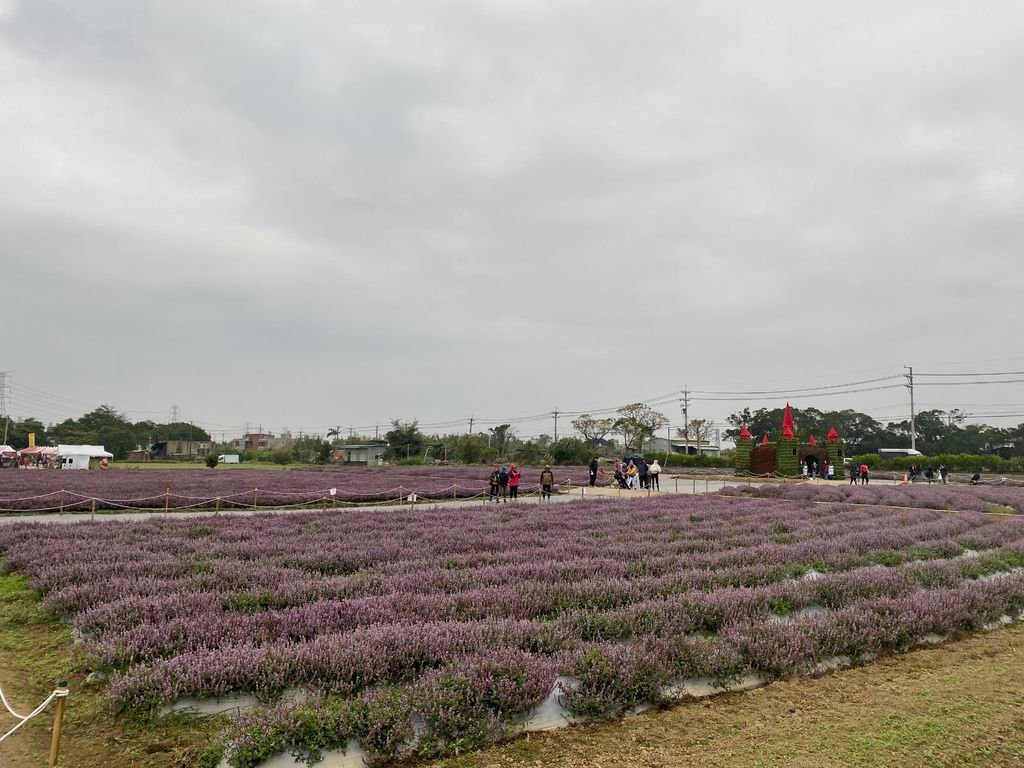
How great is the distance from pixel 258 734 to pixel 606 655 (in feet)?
8.34

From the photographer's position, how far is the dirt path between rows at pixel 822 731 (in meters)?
3.70

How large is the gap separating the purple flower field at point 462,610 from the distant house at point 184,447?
112776 millimetres

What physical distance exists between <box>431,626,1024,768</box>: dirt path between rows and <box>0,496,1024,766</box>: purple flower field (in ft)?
0.92

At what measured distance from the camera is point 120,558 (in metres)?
9.24

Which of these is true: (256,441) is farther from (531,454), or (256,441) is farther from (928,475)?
(928,475)

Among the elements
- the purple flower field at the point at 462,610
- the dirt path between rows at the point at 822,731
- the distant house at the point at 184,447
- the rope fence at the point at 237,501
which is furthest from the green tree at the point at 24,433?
the dirt path between rows at the point at 822,731

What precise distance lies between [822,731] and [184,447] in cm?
13579

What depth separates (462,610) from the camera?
6.56 meters

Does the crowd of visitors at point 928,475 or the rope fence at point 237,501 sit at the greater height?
the rope fence at point 237,501

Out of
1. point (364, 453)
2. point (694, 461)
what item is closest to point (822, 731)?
point (694, 461)

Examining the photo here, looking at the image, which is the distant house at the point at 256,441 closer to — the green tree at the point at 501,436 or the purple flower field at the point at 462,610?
the green tree at the point at 501,436

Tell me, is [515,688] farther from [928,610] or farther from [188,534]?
[188,534]

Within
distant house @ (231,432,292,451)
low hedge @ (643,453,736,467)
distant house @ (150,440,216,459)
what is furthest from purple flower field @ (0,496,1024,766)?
distant house @ (231,432,292,451)

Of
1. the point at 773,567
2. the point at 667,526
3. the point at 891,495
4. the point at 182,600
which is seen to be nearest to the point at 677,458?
the point at 891,495
